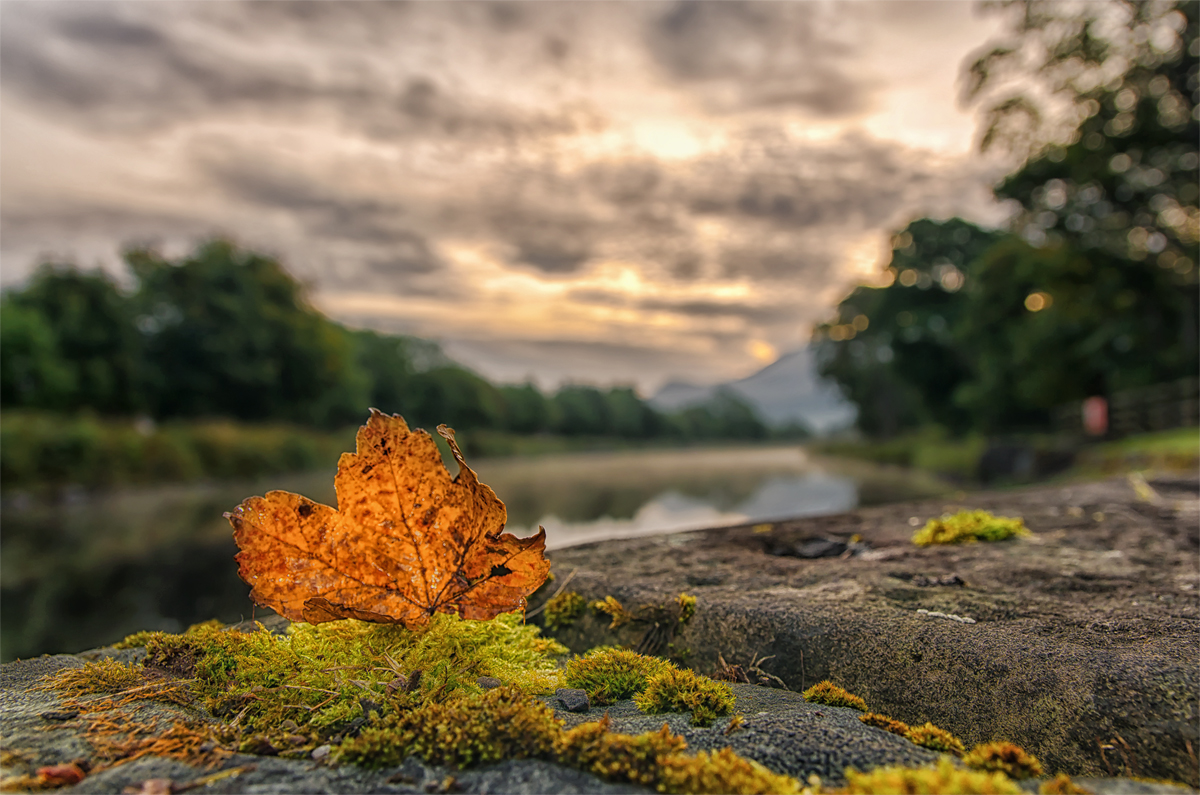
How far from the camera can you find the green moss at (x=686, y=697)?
6.34ft

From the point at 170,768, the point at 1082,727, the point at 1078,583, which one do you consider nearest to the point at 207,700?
the point at 170,768

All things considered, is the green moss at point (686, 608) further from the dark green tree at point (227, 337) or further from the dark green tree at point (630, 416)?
the dark green tree at point (630, 416)

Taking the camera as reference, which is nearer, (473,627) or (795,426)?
(473,627)

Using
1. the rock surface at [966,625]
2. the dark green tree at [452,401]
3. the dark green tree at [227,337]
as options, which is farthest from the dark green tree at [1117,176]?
the dark green tree at [452,401]

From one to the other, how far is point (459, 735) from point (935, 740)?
1310 mm

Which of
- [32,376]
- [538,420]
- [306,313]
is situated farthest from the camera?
[538,420]

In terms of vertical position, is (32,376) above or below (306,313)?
below

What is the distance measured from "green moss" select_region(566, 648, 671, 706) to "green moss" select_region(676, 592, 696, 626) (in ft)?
1.38

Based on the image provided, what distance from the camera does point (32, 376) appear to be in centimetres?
2238

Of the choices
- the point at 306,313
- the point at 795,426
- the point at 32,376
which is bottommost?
the point at 795,426

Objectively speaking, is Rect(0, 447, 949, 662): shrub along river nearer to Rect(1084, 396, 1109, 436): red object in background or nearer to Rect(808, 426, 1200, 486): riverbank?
Rect(808, 426, 1200, 486): riverbank

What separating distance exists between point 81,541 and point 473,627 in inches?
415

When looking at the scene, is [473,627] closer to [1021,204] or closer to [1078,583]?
[1078,583]

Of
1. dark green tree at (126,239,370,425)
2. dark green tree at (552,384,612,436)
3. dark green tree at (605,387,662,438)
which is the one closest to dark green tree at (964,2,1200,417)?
dark green tree at (126,239,370,425)
